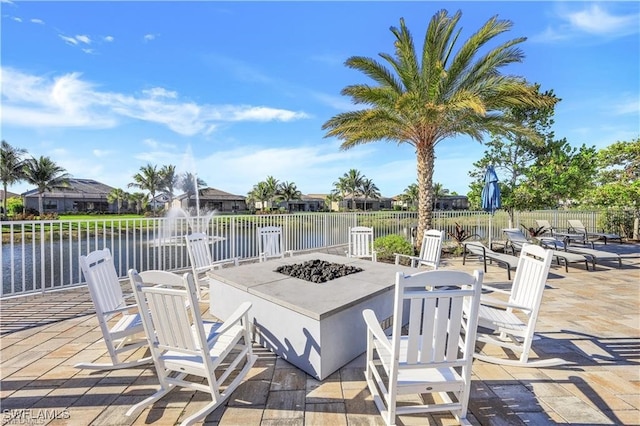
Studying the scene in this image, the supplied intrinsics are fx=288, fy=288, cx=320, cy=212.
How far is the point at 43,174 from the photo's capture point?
3017 cm

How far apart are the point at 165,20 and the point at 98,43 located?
3011mm

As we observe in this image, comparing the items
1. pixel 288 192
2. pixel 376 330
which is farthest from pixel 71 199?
pixel 376 330

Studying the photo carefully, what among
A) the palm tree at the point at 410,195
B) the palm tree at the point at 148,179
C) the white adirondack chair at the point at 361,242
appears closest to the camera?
the white adirondack chair at the point at 361,242

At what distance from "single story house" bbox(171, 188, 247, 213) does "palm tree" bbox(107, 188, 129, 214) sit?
6.35m

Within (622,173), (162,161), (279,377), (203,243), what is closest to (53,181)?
(162,161)

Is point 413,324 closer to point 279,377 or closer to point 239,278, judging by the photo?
point 279,377

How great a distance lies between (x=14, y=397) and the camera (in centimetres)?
212

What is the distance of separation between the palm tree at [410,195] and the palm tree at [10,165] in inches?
1924

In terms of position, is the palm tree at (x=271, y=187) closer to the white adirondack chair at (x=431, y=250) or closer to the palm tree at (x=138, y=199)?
the palm tree at (x=138, y=199)

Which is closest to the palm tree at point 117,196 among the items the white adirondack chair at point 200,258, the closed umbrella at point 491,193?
the white adirondack chair at point 200,258

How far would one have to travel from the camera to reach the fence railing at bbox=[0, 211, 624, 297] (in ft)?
15.0

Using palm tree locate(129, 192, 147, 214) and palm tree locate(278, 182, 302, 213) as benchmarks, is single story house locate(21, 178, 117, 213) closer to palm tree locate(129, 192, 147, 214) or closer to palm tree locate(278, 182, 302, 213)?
palm tree locate(129, 192, 147, 214)

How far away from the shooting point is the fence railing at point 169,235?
4582mm

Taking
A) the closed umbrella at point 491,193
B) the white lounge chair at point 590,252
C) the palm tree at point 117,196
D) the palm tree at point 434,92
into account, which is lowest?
the white lounge chair at point 590,252
